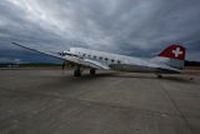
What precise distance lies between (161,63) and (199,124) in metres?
10.3

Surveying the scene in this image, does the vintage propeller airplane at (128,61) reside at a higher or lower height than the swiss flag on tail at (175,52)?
lower

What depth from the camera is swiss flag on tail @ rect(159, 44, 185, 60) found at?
11.7 metres

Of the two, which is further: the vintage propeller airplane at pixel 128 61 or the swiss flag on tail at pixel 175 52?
the vintage propeller airplane at pixel 128 61

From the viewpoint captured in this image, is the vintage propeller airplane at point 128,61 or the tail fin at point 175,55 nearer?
the tail fin at point 175,55

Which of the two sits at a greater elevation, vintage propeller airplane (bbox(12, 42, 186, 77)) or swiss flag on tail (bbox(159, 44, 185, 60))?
swiss flag on tail (bbox(159, 44, 185, 60))

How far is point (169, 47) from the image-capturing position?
12273mm

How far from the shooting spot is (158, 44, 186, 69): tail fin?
11.7m

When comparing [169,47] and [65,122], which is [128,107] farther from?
[169,47]

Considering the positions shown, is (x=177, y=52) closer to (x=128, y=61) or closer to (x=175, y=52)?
(x=175, y=52)

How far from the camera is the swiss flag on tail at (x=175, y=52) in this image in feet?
38.3

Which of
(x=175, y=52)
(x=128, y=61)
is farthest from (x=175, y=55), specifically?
(x=128, y=61)

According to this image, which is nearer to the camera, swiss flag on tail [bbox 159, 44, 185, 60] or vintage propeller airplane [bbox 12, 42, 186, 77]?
swiss flag on tail [bbox 159, 44, 185, 60]

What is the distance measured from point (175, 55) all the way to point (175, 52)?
1.02 feet

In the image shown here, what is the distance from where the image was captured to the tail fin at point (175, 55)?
11709 millimetres
